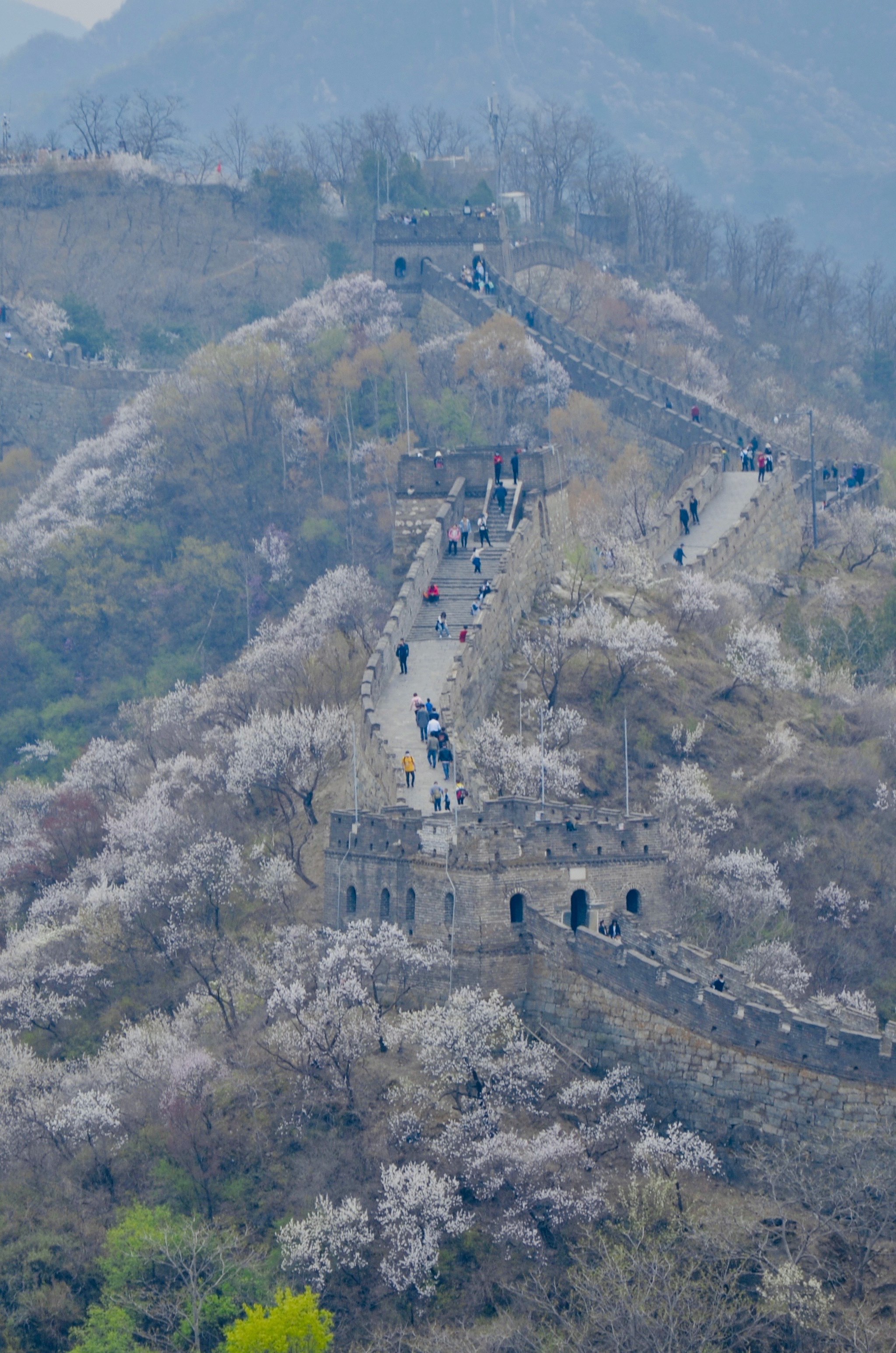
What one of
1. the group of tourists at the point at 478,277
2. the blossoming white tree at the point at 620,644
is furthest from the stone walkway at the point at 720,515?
the group of tourists at the point at 478,277

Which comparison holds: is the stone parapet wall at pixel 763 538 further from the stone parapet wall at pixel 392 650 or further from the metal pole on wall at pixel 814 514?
the stone parapet wall at pixel 392 650

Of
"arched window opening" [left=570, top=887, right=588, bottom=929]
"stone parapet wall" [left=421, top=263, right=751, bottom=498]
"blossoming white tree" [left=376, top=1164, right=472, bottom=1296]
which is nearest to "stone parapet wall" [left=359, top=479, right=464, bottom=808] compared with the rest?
"arched window opening" [left=570, top=887, right=588, bottom=929]

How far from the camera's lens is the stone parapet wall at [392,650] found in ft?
173

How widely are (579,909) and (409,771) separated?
4987 mm

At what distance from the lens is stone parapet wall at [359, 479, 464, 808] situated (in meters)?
52.8

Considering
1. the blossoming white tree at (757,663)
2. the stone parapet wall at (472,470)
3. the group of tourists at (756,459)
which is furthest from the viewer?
the group of tourists at (756,459)

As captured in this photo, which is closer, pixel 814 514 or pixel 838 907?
pixel 838 907

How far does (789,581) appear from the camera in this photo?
7794 cm

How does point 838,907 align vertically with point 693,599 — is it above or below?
below

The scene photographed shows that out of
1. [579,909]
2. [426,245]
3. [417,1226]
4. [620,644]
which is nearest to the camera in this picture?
[417,1226]

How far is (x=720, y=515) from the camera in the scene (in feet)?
253

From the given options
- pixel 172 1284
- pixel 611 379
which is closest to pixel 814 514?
pixel 611 379

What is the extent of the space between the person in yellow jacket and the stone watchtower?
160 ft

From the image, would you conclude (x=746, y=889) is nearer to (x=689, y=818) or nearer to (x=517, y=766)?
(x=689, y=818)
